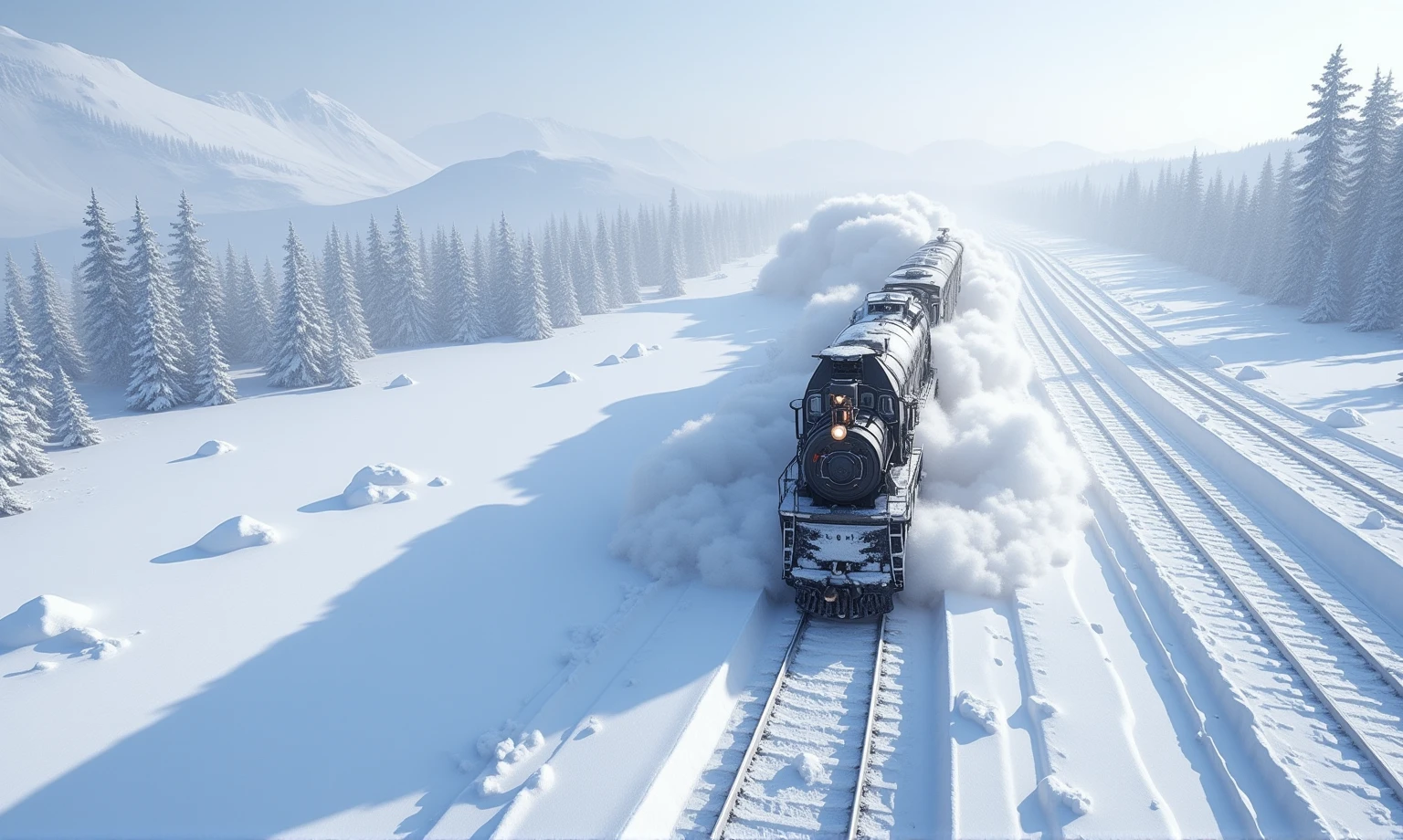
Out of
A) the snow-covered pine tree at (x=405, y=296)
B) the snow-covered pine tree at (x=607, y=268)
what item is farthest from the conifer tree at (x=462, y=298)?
the snow-covered pine tree at (x=607, y=268)

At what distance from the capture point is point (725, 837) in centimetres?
899

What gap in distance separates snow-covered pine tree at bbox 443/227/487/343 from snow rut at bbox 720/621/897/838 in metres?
49.1

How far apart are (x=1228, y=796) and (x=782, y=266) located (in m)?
57.5

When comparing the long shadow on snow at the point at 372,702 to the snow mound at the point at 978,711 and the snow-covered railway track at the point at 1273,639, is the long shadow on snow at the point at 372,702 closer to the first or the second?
the snow mound at the point at 978,711

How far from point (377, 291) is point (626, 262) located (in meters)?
32.5

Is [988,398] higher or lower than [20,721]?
higher

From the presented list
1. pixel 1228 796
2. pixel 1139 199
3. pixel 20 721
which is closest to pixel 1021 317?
pixel 1228 796

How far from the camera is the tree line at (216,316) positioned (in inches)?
1273

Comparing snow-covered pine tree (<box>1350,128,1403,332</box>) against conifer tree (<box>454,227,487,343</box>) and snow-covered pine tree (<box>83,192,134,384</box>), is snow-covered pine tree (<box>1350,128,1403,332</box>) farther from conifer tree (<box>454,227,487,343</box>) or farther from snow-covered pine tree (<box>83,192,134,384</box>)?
snow-covered pine tree (<box>83,192,134,384</box>)

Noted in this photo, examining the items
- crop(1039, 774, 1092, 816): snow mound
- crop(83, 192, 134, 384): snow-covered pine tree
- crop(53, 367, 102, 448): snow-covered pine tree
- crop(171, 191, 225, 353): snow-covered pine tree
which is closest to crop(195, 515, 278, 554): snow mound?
crop(1039, 774, 1092, 816): snow mound

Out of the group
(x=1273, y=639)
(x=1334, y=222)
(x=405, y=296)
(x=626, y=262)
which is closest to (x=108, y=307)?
(x=405, y=296)

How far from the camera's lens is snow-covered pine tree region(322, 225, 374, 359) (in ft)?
167

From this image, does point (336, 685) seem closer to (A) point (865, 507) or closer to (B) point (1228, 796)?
(A) point (865, 507)

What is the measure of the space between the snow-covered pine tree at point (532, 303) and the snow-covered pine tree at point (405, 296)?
25.1ft
